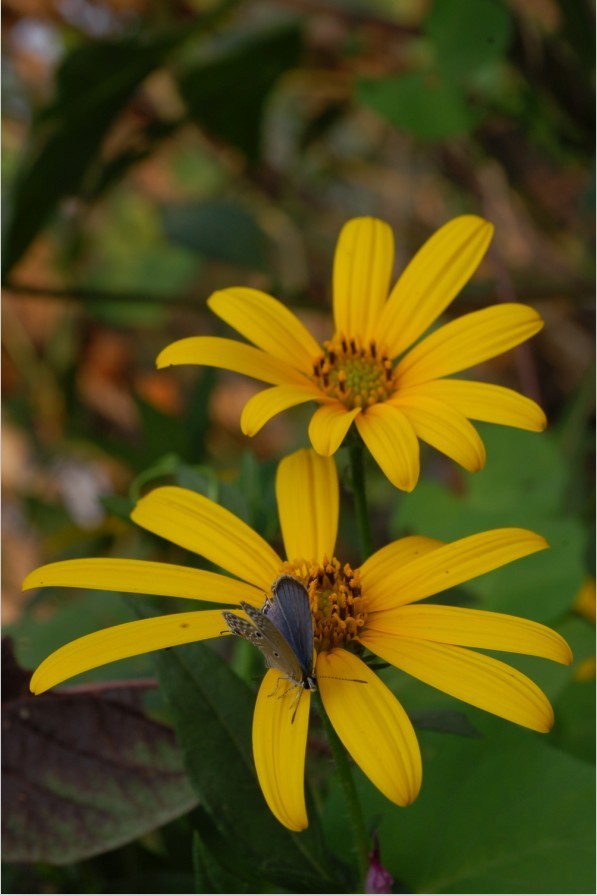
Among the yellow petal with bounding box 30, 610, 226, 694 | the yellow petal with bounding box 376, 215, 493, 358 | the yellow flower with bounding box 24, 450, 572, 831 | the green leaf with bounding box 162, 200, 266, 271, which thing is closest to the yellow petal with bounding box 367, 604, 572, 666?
the yellow flower with bounding box 24, 450, 572, 831

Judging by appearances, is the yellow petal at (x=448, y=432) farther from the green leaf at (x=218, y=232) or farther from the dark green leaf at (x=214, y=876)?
the green leaf at (x=218, y=232)

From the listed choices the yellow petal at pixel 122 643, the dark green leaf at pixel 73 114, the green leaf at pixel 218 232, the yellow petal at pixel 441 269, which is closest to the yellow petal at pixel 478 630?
the yellow petal at pixel 122 643

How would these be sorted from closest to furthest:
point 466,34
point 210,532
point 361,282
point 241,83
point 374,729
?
point 374,729, point 210,532, point 361,282, point 466,34, point 241,83

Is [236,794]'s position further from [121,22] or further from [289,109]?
[289,109]

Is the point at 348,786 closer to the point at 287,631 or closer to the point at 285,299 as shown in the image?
the point at 287,631

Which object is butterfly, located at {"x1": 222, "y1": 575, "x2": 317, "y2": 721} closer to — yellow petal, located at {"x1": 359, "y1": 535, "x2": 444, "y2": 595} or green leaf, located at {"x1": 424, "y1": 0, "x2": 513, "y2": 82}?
yellow petal, located at {"x1": 359, "y1": 535, "x2": 444, "y2": 595}

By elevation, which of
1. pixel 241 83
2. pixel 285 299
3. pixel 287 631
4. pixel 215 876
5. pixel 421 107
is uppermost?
pixel 241 83

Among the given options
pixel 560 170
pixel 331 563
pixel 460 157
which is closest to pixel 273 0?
pixel 460 157

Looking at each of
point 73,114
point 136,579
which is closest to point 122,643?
point 136,579
